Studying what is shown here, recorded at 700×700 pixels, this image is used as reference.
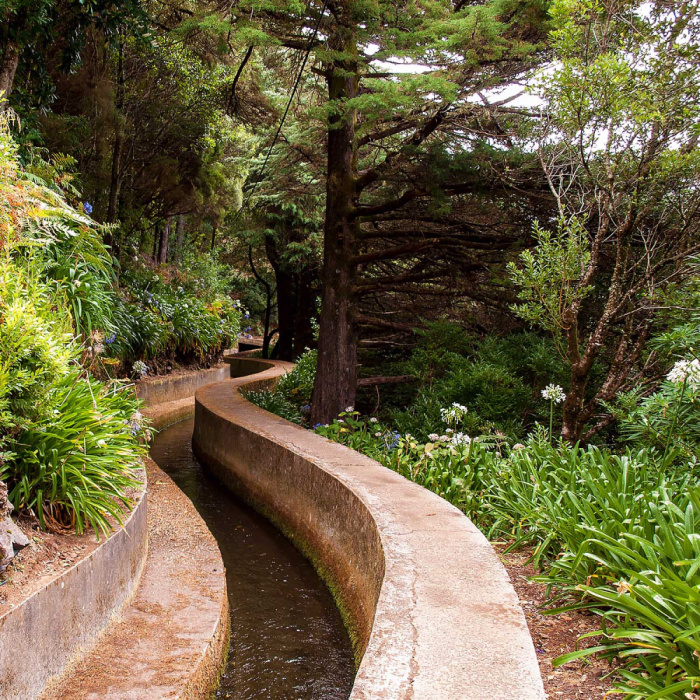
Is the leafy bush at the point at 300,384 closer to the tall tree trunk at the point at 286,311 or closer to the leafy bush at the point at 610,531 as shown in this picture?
the leafy bush at the point at 610,531

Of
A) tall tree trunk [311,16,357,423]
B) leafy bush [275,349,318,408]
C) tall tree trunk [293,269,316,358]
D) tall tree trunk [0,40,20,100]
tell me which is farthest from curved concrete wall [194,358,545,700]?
tall tree trunk [293,269,316,358]

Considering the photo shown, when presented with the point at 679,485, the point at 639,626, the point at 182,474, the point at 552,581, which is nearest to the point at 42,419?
the point at 552,581

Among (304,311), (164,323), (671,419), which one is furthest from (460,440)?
(304,311)

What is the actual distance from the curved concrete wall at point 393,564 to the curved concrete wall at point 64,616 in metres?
1.43

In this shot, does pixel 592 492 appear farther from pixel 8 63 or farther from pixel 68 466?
pixel 8 63

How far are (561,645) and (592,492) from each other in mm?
1076

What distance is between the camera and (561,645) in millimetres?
2629

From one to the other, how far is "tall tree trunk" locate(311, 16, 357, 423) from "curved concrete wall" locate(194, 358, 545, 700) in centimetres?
110

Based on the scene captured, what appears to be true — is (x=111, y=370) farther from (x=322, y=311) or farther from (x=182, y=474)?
(x=322, y=311)

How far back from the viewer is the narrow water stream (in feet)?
12.1

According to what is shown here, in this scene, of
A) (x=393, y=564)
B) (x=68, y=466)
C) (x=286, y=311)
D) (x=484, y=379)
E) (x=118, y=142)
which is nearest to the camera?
(x=393, y=564)

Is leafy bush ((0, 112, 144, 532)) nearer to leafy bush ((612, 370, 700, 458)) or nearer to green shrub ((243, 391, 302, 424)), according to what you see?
leafy bush ((612, 370, 700, 458))

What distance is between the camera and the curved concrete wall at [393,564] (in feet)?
7.09

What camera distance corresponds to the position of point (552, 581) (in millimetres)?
→ 2961
